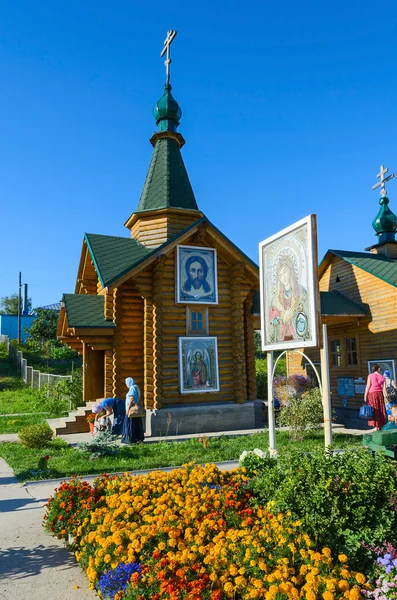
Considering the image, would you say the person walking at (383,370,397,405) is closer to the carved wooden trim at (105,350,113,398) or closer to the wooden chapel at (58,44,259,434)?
the wooden chapel at (58,44,259,434)

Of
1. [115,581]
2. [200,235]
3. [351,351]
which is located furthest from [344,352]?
[115,581]

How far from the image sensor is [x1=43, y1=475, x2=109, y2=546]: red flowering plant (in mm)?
5141

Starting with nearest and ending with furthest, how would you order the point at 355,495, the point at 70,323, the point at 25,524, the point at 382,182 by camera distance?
the point at 355,495 → the point at 25,524 → the point at 70,323 → the point at 382,182

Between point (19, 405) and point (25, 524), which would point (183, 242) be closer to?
point (25, 524)

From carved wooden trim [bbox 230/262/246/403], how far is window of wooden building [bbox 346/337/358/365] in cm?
436

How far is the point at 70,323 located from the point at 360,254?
11431 mm

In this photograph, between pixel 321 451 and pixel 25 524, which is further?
pixel 25 524

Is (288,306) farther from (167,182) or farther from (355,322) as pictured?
(167,182)

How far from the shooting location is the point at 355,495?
14.1 feet

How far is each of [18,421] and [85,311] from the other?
585 cm

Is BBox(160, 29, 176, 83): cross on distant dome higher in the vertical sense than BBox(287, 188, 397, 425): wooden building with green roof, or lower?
higher

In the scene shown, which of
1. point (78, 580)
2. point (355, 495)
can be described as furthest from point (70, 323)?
point (355, 495)

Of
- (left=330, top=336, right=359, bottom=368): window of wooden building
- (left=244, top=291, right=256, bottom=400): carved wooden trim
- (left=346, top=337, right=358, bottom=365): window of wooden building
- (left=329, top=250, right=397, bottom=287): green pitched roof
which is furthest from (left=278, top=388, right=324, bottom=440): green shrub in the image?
(left=329, top=250, right=397, bottom=287): green pitched roof

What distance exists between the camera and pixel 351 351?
16250mm
